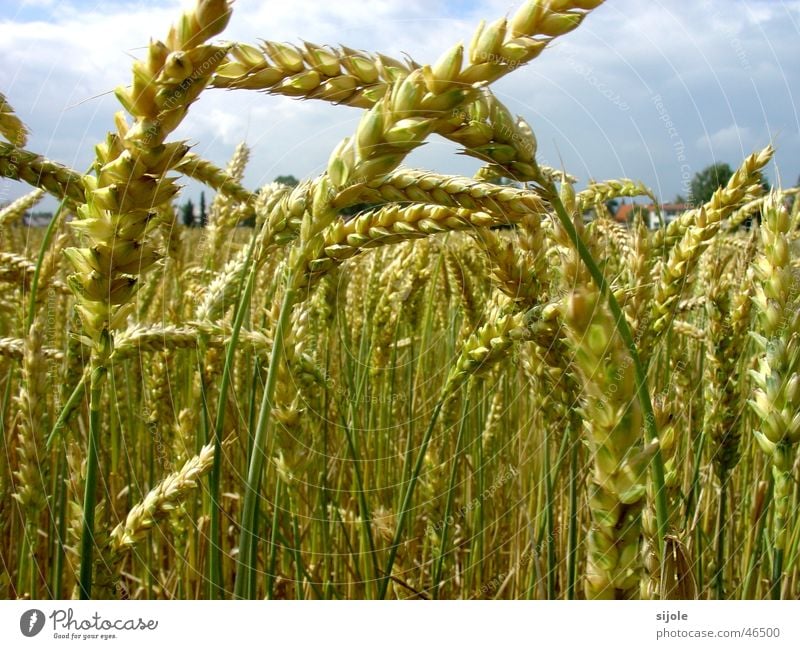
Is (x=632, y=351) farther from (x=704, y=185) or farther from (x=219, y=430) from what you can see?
(x=704, y=185)

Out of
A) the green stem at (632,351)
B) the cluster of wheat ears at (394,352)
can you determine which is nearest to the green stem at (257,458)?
the cluster of wheat ears at (394,352)

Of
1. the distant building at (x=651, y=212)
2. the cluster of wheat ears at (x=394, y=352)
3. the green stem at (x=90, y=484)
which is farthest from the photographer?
the distant building at (x=651, y=212)

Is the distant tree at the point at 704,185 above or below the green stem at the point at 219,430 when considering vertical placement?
above

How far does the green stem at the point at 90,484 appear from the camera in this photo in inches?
31.3

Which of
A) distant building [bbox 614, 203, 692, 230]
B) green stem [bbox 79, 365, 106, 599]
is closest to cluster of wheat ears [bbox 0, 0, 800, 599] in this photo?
green stem [bbox 79, 365, 106, 599]

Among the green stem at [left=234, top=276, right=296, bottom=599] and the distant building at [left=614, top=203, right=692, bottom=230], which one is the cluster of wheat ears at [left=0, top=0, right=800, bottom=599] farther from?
the distant building at [left=614, top=203, right=692, bottom=230]

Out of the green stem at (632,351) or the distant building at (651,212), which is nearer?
the green stem at (632,351)

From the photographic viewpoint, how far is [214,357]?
1.52 meters

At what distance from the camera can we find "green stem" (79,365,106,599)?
2.61 ft

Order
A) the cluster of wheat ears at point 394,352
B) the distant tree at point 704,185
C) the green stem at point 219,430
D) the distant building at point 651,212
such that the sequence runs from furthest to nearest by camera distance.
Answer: the distant building at point 651,212 < the distant tree at point 704,185 < the green stem at point 219,430 < the cluster of wheat ears at point 394,352

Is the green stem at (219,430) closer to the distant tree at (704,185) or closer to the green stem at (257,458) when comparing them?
the green stem at (257,458)

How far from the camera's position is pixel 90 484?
32.8 inches
